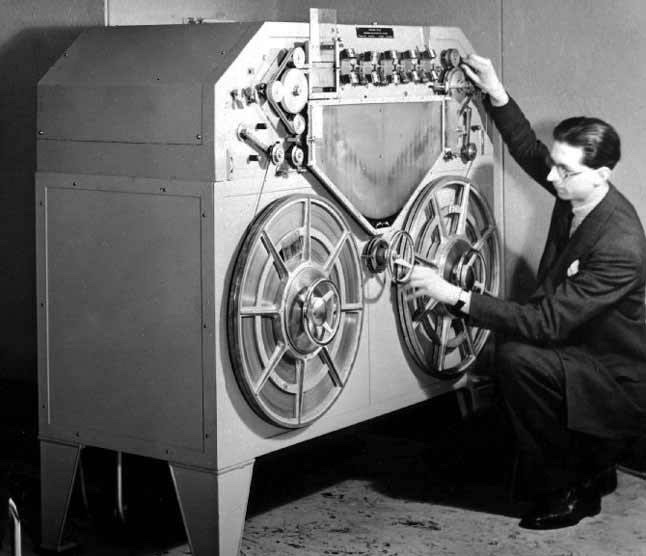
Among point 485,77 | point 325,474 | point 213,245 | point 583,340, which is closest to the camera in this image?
point 213,245

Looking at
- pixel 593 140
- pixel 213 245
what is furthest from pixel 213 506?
pixel 593 140

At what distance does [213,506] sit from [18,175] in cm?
133

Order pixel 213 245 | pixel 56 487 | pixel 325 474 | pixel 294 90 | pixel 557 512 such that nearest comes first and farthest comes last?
1. pixel 213 245
2. pixel 294 90
3. pixel 56 487
4. pixel 557 512
5. pixel 325 474

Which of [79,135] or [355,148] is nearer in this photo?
[79,135]

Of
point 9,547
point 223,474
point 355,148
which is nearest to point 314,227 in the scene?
point 355,148

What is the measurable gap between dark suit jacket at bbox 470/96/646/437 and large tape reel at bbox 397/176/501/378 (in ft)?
0.56

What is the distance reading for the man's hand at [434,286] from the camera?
3135 millimetres

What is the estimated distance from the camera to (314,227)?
2865mm

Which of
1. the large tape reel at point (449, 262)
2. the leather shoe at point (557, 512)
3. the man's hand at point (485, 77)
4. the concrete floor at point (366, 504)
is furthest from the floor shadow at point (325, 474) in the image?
the man's hand at point (485, 77)

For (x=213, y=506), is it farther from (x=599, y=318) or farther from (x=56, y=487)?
(x=599, y=318)

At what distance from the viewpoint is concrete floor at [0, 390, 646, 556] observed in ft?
9.73

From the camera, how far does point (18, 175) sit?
11.3 feet

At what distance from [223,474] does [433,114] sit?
4.16 ft

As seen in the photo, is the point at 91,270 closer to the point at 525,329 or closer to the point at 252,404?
the point at 252,404
